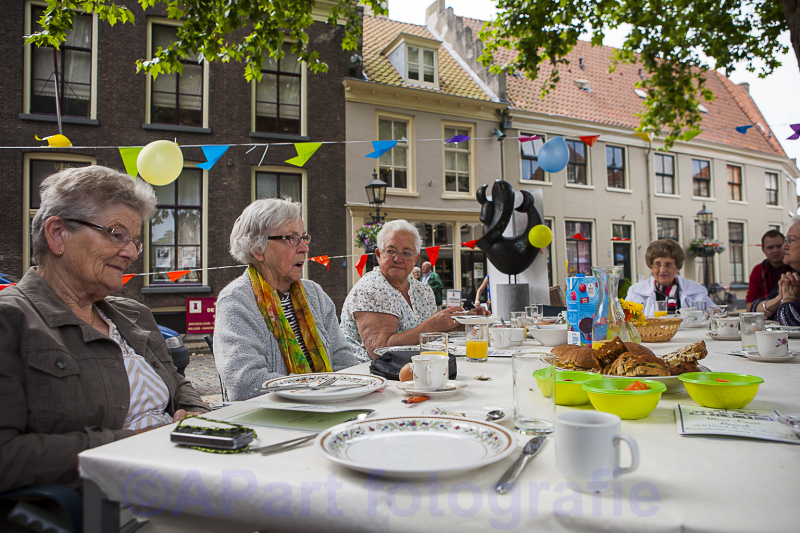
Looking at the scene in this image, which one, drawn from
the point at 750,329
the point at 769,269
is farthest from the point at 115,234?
the point at 769,269

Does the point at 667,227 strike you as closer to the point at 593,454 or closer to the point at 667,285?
the point at 667,285

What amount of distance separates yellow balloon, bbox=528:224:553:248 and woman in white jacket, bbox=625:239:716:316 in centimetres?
91

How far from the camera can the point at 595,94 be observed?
16578mm

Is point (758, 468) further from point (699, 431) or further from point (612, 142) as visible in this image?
point (612, 142)

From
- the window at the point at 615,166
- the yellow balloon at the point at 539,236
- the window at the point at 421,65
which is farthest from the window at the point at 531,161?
the yellow balloon at the point at 539,236

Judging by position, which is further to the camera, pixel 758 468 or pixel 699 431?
pixel 699 431

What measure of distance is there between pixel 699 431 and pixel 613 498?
1.42 feet

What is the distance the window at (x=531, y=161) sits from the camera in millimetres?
14188

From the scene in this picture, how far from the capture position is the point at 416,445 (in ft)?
3.00

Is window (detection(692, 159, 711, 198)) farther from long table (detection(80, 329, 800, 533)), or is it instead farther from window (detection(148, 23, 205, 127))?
long table (detection(80, 329, 800, 533))

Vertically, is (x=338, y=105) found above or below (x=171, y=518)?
above

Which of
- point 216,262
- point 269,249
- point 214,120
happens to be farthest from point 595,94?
point 269,249

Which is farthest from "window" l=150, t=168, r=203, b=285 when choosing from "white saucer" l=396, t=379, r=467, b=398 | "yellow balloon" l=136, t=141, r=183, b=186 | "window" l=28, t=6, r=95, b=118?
"white saucer" l=396, t=379, r=467, b=398

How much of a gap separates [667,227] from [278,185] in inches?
519
